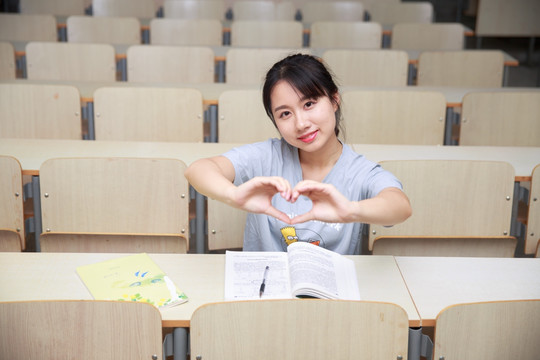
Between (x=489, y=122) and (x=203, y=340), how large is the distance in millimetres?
2260

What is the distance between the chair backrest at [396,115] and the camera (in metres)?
2.97

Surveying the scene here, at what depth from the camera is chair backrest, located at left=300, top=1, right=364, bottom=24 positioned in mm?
5371

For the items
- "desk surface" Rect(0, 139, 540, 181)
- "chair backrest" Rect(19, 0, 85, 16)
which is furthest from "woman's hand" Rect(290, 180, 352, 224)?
"chair backrest" Rect(19, 0, 85, 16)

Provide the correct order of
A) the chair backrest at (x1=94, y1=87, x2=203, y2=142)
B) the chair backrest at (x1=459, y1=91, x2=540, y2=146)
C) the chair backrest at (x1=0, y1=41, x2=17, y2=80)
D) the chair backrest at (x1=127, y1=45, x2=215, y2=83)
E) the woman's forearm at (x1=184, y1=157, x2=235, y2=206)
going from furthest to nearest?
the chair backrest at (x1=0, y1=41, x2=17, y2=80) < the chair backrest at (x1=127, y1=45, x2=215, y2=83) < the chair backrest at (x1=459, y1=91, x2=540, y2=146) < the chair backrest at (x1=94, y1=87, x2=203, y2=142) < the woman's forearm at (x1=184, y1=157, x2=235, y2=206)

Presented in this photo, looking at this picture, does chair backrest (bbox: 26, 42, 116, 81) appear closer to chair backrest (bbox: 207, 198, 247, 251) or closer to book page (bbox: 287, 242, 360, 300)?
chair backrest (bbox: 207, 198, 247, 251)

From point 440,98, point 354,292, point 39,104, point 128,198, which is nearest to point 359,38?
point 440,98

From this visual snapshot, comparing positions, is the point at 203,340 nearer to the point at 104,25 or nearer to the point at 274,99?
the point at 274,99

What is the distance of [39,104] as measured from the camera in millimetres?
2920

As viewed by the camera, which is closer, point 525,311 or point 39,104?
point 525,311

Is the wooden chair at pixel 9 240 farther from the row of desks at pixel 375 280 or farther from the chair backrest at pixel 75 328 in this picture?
the chair backrest at pixel 75 328

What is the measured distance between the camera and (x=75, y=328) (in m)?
1.24

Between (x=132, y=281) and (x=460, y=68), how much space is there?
2921 mm

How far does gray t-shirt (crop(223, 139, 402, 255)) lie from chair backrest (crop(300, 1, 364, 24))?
12.4ft

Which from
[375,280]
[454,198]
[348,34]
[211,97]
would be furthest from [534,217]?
[348,34]
